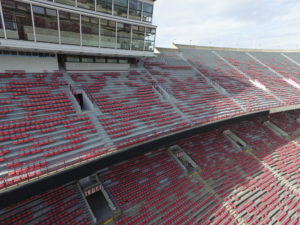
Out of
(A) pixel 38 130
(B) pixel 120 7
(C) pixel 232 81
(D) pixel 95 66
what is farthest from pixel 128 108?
(C) pixel 232 81

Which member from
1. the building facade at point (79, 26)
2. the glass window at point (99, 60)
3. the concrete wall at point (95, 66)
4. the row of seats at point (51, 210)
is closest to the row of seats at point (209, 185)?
the row of seats at point (51, 210)

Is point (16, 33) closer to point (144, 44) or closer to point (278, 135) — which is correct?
point (144, 44)

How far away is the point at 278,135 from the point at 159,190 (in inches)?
650

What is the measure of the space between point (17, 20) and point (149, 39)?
9.67m

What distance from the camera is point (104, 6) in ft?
39.8

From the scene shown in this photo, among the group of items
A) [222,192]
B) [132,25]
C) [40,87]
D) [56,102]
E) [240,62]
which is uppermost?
[132,25]

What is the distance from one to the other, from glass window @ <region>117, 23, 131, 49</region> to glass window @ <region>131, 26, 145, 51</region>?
0.48 meters

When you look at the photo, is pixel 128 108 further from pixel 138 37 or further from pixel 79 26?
pixel 79 26

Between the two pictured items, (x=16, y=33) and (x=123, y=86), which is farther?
(x=123, y=86)

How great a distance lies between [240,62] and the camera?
1222 inches

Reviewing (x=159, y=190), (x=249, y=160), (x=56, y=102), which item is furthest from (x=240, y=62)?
(x=56, y=102)

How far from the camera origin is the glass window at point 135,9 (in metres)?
13.4

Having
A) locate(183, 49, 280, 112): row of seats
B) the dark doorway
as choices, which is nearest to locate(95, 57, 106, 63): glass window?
the dark doorway

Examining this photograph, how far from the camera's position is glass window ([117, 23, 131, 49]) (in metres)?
13.4
